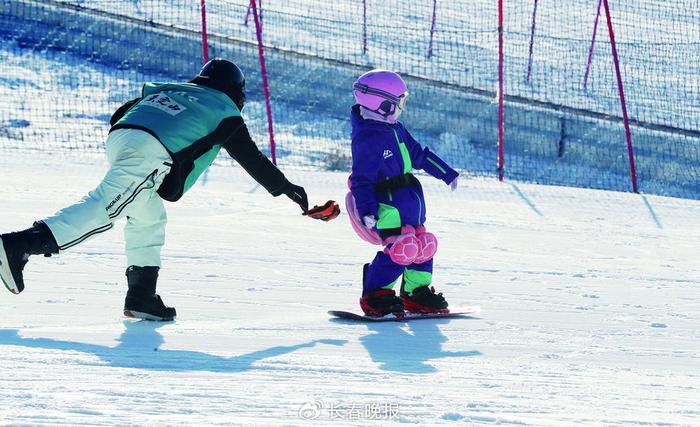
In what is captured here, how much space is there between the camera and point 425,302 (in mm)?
5770

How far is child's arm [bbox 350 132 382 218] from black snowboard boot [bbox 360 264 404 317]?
0.45m

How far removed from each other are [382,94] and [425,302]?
1.18 m

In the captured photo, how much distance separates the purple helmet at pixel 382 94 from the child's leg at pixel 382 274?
773 mm

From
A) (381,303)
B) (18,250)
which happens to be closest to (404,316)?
(381,303)

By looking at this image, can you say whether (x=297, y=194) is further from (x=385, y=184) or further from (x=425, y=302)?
(x=425, y=302)

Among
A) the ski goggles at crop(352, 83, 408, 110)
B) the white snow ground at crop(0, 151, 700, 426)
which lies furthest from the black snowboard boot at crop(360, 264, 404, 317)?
the ski goggles at crop(352, 83, 408, 110)

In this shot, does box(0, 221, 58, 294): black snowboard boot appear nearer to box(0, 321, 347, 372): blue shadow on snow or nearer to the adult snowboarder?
the adult snowboarder

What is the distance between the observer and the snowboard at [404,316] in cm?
546

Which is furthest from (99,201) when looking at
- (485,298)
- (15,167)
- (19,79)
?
(19,79)

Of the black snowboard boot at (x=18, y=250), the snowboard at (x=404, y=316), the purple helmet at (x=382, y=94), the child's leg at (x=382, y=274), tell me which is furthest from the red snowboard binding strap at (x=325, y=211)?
the black snowboard boot at (x=18, y=250)

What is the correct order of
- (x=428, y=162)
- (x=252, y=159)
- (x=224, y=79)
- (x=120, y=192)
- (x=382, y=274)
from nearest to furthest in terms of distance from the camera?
(x=120, y=192) < (x=252, y=159) < (x=224, y=79) < (x=382, y=274) < (x=428, y=162)

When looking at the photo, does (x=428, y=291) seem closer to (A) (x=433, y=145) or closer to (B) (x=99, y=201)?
(B) (x=99, y=201)

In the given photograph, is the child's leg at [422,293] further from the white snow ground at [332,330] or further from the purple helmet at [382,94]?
the purple helmet at [382,94]

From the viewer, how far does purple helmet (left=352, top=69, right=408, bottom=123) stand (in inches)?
221
